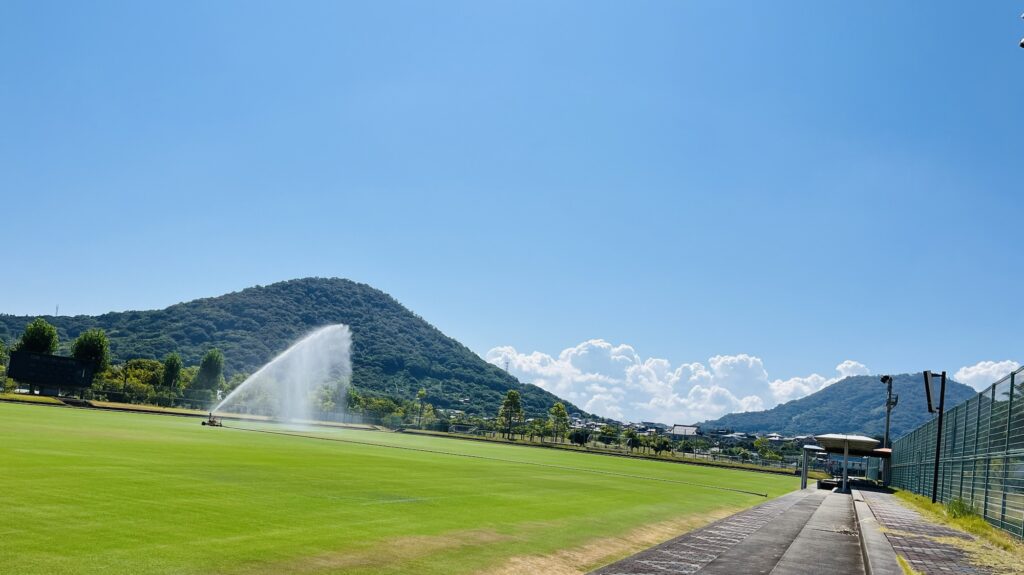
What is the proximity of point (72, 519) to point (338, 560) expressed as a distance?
4.53m

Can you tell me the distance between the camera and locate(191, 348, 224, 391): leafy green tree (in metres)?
143

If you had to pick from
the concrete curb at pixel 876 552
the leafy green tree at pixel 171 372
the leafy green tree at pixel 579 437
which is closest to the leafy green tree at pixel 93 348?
the leafy green tree at pixel 171 372

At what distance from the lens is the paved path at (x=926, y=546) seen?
10641 millimetres

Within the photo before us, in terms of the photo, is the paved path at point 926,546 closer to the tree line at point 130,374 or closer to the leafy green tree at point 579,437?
the tree line at point 130,374

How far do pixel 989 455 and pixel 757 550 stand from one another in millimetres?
8059

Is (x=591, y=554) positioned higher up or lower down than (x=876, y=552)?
lower down

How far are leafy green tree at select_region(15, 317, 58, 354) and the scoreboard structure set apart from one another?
871 inches

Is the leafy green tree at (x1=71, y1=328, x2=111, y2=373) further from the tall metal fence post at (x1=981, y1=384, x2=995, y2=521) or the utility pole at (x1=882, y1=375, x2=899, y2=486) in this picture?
the tall metal fence post at (x1=981, y1=384, x2=995, y2=521)

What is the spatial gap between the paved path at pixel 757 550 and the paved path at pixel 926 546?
82 centimetres

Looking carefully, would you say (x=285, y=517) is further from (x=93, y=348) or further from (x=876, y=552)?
(x=93, y=348)

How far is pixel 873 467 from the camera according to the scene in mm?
73250

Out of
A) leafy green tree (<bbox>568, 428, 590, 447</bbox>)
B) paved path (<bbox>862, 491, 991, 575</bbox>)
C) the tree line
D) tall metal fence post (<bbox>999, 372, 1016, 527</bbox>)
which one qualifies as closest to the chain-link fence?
tall metal fence post (<bbox>999, 372, 1016, 527</bbox>)

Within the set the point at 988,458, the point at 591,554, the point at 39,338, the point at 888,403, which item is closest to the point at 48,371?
the point at 39,338

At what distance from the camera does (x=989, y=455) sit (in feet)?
54.7
